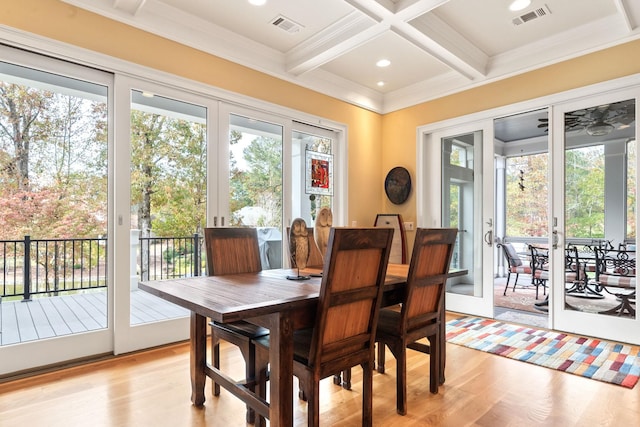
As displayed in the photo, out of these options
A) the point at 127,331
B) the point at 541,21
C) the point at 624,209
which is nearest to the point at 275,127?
the point at 127,331

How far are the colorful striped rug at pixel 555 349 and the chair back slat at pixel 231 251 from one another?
6.67 feet

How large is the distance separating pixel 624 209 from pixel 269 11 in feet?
12.1

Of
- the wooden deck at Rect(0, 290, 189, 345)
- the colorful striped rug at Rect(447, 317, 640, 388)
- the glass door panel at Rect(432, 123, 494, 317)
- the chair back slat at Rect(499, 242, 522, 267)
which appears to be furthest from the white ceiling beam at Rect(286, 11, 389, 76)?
the chair back slat at Rect(499, 242, 522, 267)

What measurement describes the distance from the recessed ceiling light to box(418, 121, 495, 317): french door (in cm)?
133

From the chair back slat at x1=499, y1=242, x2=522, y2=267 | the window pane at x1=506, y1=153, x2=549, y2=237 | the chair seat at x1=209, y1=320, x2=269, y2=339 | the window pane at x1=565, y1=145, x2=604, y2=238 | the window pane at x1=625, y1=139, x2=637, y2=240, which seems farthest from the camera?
the window pane at x1=506, y1=153, x2=549, y2=237

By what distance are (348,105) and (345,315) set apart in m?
3.62

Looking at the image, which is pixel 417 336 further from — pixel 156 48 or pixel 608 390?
pixel 156 48

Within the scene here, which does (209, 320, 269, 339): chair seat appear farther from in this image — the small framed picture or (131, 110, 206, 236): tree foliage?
the small framed picture

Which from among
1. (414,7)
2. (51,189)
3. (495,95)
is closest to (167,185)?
(51,189)

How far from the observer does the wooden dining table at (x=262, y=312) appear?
1.41 metres

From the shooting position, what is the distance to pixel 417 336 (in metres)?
2.11

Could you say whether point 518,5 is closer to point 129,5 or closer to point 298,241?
point 298,241

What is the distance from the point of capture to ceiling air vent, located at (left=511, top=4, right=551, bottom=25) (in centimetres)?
303

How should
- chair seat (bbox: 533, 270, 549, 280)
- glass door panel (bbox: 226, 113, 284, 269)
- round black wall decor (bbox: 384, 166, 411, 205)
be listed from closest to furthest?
glass door panel (bbox: 226, 113, 284, 269) → chair seat (bbox: 533, 270, 549, 280) → round black wall decor (bbox: 384, 166, 411, 205)
